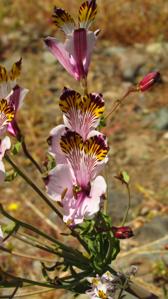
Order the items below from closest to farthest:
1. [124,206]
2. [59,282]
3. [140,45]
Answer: [59,282] → [124,206] → [140,45]

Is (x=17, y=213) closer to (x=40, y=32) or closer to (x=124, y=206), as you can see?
(x=124, y=206)

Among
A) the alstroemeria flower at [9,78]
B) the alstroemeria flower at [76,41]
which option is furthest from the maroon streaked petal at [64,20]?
the alstroemeria flower at [9,78]

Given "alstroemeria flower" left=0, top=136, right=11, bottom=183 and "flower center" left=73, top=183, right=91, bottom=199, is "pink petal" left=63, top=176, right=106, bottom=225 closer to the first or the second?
"flower center" left=73, top=183, right=91, bottom=199

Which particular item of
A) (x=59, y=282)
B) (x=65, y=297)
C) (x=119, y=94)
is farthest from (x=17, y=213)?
(x=59, y=282)

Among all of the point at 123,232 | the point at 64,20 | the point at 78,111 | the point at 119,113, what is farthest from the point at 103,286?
the point at 119,113

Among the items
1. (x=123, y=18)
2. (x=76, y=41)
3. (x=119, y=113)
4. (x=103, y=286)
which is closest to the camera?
(x=76, y=41)

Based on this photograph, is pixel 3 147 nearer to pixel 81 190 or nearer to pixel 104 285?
pixel 81 190

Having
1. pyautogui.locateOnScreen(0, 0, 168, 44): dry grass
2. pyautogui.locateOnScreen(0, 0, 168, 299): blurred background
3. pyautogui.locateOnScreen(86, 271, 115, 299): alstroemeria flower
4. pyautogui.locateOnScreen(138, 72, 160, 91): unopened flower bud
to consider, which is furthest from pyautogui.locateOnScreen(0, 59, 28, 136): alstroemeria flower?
pyautogui.locateOnScreen(0, 0, 168, 44): dry grass
